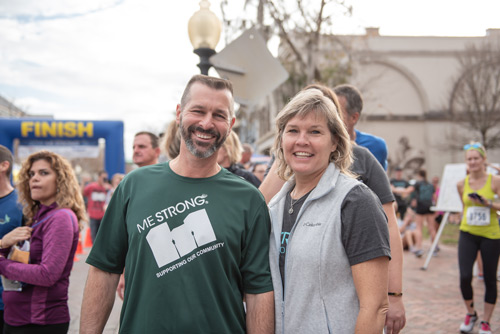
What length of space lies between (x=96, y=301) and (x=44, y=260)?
1.04 m

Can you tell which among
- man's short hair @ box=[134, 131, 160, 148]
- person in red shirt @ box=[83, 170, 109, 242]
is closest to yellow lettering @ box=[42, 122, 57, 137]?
person in red shirt @ box=[83, 170, 109, 242]

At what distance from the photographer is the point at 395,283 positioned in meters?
2.71

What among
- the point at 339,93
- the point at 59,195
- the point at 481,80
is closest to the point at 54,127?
the point at 59,195

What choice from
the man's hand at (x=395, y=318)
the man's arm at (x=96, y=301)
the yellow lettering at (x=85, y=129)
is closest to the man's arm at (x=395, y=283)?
the man's hand at (x=395, y=318)

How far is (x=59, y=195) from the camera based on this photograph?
334 centimetres

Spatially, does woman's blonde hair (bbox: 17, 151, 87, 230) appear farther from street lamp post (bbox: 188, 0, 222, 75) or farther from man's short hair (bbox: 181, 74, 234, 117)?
street lamp post (bbox: 188, 0, 222, 75)

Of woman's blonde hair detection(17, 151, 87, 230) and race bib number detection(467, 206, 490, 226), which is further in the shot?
race bib number detection(467, 206, 490, 226)

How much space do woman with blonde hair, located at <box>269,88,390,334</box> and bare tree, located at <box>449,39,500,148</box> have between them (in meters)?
28.7

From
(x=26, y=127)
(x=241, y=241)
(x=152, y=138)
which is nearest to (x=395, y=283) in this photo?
Result: (x=241, y=241)

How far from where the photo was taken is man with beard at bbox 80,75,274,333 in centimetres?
206

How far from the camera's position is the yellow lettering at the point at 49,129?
37.8 feet

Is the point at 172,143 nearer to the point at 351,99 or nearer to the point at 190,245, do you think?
the point at 351,99

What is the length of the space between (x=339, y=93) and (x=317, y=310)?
184cm

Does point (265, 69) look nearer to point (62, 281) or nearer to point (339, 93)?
point (339, 93)
